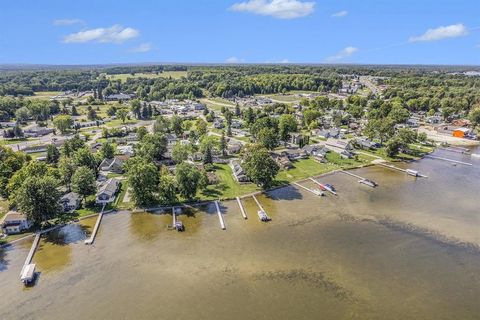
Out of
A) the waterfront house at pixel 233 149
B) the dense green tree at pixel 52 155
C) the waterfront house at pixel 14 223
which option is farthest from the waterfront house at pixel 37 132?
the waterfront house at pixel 14 223

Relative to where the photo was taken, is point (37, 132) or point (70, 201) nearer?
point (70, 201)

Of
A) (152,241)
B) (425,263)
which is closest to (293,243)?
(425,263)

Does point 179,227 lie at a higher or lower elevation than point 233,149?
lower

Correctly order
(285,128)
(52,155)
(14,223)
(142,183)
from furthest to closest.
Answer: (285,128)
(52,155)
(142,183)
(14,223)

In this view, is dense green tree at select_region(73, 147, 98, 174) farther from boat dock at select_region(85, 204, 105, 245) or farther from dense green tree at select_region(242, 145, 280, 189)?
dense green tree at select_region(242, 145, 280, 189)

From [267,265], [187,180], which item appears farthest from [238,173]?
[267,265]

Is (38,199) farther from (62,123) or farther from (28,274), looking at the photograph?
(62,123)

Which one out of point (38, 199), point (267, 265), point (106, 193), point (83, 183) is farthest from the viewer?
point (106, 193)
